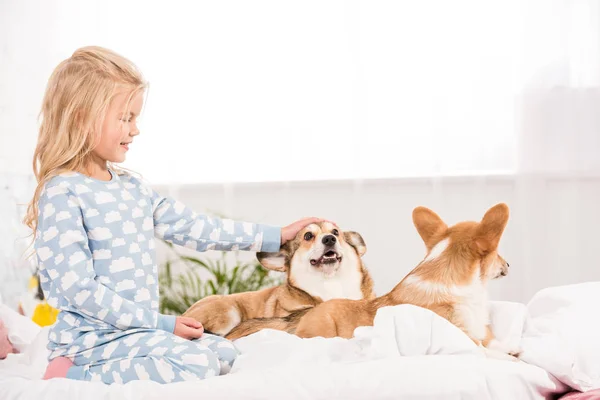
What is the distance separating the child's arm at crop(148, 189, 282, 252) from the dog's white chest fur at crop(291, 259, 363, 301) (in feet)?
0.40

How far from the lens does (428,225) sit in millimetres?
1593

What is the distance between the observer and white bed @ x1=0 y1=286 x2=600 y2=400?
1156 millimetres

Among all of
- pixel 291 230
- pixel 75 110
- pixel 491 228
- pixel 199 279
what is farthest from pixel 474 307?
pixel 199 279

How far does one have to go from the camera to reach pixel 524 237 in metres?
2.01

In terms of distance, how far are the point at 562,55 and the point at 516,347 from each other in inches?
38.6

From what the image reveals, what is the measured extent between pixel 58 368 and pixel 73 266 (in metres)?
0.20

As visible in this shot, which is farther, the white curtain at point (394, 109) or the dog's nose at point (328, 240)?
the white curtain at point (394, 109)

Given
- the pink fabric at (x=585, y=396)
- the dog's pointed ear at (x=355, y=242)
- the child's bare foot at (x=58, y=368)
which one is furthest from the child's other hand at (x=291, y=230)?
the pink fabric at (x=585, y=396)

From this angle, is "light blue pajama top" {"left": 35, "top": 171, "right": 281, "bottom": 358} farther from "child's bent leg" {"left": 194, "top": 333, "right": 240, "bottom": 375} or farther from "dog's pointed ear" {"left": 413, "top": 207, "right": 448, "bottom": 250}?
"dog's pointed ear" {"left": 413, "top": 207, "right": 448, "bottom": 250}

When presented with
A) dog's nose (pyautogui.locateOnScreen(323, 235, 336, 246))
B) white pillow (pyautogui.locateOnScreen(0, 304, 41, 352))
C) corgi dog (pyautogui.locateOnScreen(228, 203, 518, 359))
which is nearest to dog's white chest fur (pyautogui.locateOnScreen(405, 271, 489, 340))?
corgi dog (pyautogui.locateOnScreen(228, 203, 518, 359))

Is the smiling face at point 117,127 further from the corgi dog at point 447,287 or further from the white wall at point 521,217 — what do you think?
the white wall at point 521,217

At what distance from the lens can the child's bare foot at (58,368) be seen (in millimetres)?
1319

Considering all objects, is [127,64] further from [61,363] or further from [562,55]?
[562,55]

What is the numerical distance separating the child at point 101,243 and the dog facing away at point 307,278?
0.21 meters
